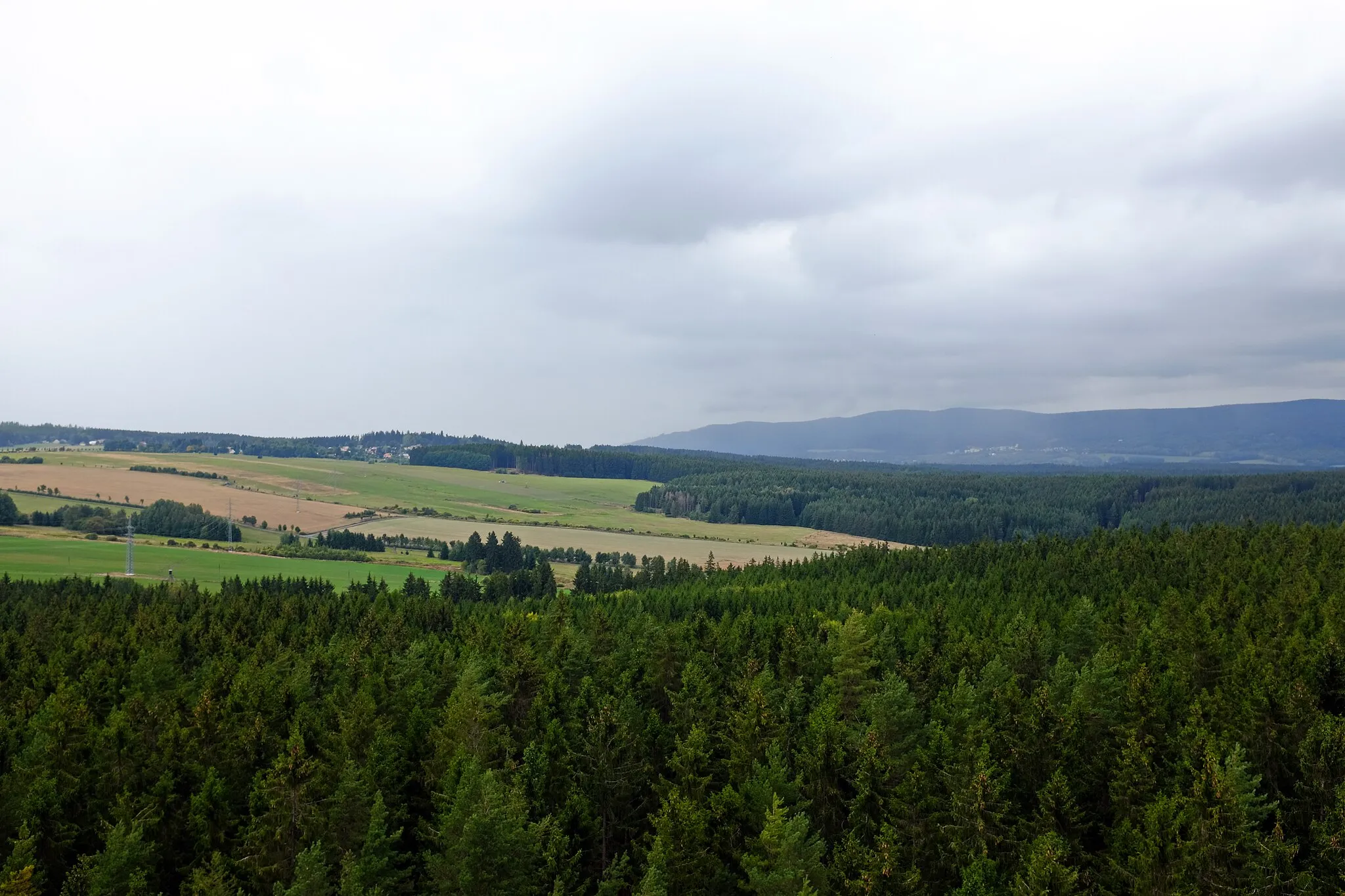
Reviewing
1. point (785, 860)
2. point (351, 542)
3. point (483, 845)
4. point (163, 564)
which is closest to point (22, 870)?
point (483, 845)

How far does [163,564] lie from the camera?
142m

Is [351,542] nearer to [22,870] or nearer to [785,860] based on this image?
[22,870]

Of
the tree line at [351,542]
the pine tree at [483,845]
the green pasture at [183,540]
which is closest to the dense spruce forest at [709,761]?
the pine tree at [483,845]

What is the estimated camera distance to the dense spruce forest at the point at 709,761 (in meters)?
36.0

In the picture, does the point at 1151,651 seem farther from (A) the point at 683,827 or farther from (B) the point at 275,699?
(B) the point at 275,699

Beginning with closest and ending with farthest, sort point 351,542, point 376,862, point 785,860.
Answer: point 785,860, point 376,862, point 351,542

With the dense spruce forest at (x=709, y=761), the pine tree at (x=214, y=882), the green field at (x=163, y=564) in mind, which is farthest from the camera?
the green field at (x=163, y=564)

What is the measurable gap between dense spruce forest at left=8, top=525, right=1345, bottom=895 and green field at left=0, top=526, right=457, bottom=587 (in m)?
71.9

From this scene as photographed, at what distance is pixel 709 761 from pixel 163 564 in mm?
131101

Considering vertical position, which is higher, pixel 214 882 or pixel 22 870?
pixel 22 870

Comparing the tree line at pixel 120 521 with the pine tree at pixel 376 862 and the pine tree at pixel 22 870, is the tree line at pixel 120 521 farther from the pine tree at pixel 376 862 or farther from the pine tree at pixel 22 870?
the pine tree at pixel 376 862

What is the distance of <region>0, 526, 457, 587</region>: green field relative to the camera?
133 meters

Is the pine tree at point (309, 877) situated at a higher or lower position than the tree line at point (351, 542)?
higher

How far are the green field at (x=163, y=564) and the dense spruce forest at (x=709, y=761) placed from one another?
71.9m
